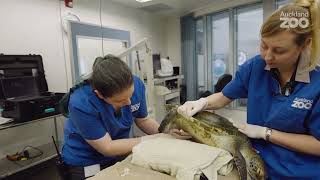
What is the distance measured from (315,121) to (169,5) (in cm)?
381

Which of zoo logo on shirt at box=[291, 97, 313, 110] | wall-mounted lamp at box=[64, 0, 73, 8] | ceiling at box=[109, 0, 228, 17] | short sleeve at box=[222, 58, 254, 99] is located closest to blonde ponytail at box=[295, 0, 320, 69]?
zoo logo on shirt at box=[291, 97, 313, 110]

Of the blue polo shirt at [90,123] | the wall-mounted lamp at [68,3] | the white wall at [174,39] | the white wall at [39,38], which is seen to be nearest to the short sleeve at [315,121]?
the blue polo shirt at [90,123]

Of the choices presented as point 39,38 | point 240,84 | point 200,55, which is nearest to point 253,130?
point 240,84

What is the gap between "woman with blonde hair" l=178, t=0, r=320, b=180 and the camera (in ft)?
2.66

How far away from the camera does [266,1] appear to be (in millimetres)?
3855

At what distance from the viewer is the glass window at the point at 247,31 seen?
4.16 m

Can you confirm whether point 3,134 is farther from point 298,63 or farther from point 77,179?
point 298,63

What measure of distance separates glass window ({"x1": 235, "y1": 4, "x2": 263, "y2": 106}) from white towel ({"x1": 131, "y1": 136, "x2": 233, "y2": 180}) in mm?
3433

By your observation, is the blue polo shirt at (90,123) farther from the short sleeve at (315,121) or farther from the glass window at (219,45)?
the glass window at (219,45)

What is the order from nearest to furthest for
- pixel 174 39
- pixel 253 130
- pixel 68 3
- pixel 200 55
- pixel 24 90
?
pixel 253 130
pixel 24 90
pixel 68 3
pixel 200 55
pixel 174 39

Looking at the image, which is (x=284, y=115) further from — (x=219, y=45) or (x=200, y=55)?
(x=200, y=55)

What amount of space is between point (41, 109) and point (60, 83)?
89 cm

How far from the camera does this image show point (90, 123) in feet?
3.66

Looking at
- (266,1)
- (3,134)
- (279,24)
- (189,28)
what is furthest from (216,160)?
(189,28)
